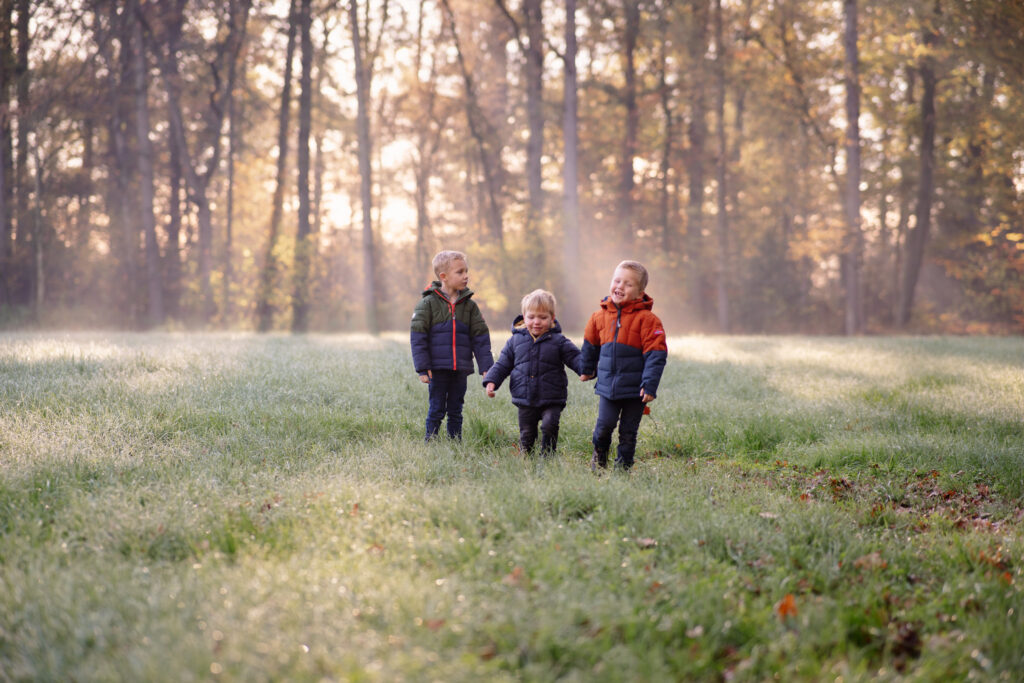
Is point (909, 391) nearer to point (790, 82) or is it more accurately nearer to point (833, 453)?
point (833, 453)

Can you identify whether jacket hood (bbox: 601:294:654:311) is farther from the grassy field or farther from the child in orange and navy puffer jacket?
the grassy field

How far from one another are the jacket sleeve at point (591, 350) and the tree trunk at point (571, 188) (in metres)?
18.0

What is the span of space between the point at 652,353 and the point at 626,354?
230 mm

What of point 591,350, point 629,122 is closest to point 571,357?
point 591,350

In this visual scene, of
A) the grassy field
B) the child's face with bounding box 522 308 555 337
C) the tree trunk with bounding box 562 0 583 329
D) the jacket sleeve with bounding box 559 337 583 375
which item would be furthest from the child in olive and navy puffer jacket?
Answer: the tree trunk with bounding box 562 0 583 329

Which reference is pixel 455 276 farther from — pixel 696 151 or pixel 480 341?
pixel 696 151

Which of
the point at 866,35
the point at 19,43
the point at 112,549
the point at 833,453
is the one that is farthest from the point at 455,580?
the point at 866,35

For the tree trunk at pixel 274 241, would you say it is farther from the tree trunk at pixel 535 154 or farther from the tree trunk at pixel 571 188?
the tree trunk at pixel 571 188

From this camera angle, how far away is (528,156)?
1079 inches

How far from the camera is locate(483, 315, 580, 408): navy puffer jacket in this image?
5.52 meters

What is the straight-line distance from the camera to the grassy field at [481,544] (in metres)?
2.61

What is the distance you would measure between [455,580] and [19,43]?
27.7 meters

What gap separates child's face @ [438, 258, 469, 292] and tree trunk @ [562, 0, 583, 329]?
17.6 meters

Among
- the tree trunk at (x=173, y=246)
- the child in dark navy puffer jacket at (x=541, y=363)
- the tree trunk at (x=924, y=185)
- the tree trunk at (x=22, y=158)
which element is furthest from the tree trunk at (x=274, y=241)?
the tree trunk at (x=924, y=185)
